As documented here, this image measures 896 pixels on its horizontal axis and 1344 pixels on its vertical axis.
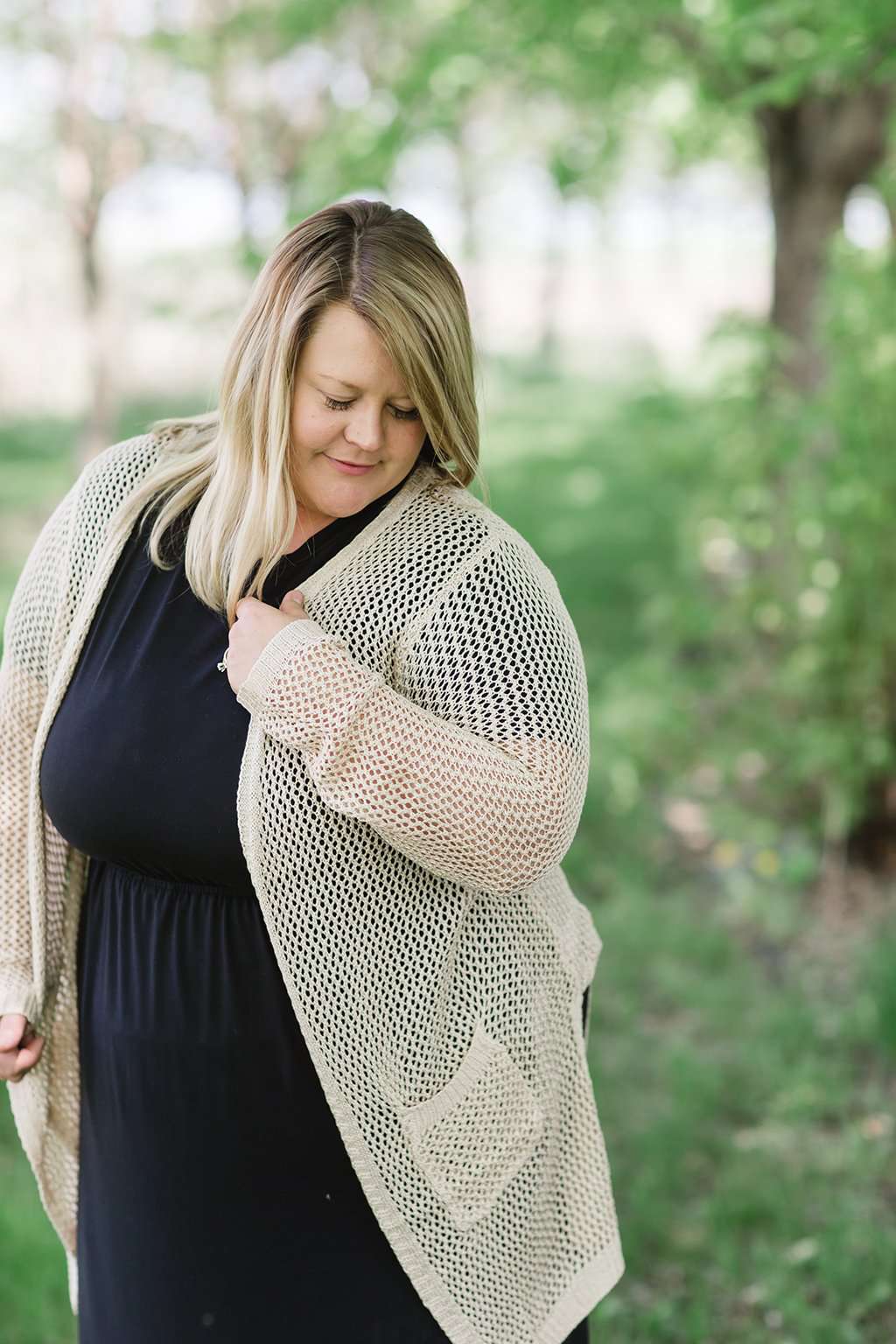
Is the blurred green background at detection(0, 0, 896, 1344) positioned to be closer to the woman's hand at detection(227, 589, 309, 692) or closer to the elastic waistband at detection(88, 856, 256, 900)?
the woman's hand at detection(227, 589, 309, 692)

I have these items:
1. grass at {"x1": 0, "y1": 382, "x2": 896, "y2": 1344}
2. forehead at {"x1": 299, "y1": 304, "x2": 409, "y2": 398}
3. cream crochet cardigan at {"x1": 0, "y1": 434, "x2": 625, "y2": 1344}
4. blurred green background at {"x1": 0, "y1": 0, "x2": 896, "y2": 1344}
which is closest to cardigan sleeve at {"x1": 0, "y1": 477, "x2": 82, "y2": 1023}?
cream crochet cardigan at {"x1": 0, "y1": 434, "x2": 625, "y2": 1344}

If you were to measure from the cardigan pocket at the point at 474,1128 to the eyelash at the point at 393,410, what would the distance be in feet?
2.60

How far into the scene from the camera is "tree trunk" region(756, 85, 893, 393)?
5.71 metres

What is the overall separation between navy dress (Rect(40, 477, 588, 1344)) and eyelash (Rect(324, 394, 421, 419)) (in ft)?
0.46

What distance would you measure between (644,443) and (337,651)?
4168 millimetres

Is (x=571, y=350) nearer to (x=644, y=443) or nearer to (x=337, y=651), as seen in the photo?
(x=644, y=443)

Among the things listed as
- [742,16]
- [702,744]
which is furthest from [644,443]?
[742,16]

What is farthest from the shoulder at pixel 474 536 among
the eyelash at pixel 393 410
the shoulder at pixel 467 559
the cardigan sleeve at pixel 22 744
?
the cardigan sleeve at pixel 22 744

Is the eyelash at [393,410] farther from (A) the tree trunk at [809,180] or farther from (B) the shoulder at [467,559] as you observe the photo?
(A) the tree trunk at [809,180]

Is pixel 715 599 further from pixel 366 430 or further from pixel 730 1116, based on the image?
pixel 366 430

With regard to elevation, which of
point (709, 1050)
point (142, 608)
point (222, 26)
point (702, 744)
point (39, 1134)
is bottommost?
point (709, 1050)

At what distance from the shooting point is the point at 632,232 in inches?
1038

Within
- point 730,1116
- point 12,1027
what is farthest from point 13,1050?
point 730,1116

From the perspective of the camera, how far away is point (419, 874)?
5.55ft
